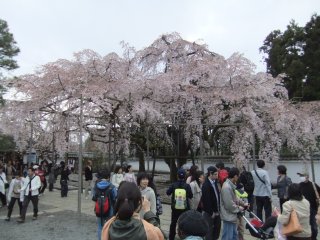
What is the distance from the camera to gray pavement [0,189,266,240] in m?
8.68

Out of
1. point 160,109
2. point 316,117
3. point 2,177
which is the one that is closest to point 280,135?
point 316,117

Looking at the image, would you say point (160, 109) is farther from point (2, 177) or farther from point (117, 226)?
point (117, 226)

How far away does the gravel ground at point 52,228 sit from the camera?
8555 millimetres

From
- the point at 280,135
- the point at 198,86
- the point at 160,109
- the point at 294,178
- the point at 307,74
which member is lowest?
the point at 294,178

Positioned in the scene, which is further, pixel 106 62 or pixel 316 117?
pixel 316 117

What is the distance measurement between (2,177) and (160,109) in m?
6.59

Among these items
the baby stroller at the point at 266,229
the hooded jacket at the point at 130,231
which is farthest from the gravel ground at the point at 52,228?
the hooded jacket at the point at 130,231

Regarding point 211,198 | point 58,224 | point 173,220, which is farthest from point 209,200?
point 58,224

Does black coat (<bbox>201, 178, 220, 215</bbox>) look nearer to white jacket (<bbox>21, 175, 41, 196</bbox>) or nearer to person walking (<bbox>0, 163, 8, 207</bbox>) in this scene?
white jacket (<bbox>21, 175, 41, 196</bbox>)

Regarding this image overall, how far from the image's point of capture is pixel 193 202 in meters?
7.40

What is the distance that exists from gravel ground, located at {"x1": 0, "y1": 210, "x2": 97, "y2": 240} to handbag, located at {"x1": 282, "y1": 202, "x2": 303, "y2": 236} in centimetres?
486

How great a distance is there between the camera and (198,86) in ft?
52.5

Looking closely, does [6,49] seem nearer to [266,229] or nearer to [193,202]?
[193,202]

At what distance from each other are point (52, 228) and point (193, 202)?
13.5ft
